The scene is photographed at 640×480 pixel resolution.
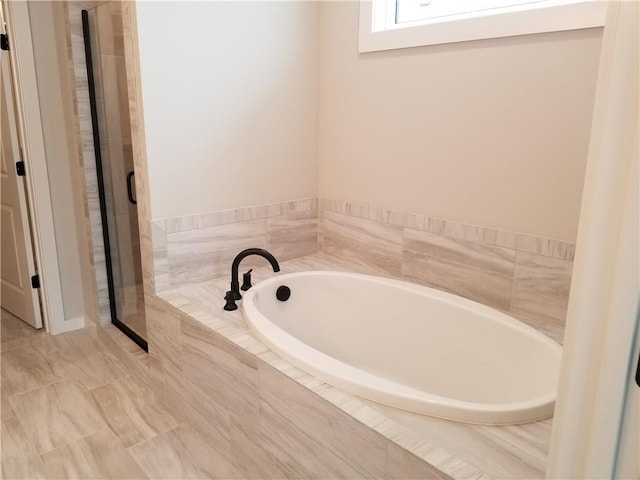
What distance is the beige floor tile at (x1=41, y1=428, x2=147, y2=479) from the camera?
5.71 ft

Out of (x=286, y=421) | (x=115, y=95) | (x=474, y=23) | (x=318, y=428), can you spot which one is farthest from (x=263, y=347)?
(x=115, y=95)

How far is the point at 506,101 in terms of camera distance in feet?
5.92

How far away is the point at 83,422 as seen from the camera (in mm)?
2045

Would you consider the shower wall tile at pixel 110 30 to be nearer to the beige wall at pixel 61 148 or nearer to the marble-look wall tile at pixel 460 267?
the beige wall at pixel 61 148

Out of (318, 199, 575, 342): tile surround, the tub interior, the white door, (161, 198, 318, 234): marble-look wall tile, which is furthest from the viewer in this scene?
the white door

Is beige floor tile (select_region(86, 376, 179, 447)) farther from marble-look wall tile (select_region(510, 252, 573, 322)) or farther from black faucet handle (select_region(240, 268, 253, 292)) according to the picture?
marble-look wall tile (select_region(510, 252, 573, 322))

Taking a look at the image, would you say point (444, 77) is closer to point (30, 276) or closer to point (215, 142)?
point (215, 142)

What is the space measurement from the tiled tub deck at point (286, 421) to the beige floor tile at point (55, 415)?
1.12 feet

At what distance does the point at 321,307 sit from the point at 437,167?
85 centimetres

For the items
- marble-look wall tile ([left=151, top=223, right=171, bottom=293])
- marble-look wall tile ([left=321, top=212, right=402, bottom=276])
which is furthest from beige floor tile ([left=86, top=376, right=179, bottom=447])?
marble-look wall tile ([left=321, top=212, right=402, bottom=276])

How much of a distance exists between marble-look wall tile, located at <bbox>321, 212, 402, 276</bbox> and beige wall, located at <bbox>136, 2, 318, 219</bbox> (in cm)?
25

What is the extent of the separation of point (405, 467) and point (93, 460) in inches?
52.2

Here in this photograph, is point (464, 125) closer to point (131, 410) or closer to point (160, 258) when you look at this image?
point (160, 258)

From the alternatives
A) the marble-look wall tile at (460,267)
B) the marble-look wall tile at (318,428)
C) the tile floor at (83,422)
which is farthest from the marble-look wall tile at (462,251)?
the tile floor at (83,422)
